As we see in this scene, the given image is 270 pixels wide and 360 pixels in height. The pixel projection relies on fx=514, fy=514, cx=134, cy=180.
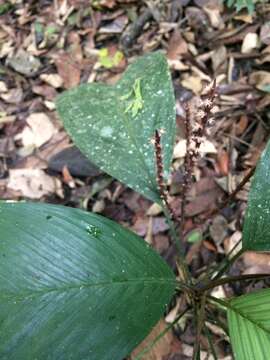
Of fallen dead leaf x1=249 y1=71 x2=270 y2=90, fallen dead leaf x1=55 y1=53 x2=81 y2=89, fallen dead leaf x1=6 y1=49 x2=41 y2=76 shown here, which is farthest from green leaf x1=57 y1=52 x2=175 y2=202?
fallen dead leaf x1=6 y1=49 x2=41 y2=76

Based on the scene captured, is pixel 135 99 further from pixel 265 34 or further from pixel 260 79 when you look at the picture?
pixel 265 34

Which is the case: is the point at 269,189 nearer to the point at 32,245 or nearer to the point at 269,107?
the point at 32,245

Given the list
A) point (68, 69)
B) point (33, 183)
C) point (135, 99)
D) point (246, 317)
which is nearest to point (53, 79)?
point (68, 69)

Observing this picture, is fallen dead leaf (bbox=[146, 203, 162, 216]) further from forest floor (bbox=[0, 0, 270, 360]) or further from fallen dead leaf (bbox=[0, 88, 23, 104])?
fallen dead leaf (bbox=[0, 88, 23, 104])

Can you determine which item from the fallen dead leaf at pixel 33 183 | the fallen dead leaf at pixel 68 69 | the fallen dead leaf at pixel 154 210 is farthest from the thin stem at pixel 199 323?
the fallen dead leaf at pixel 68 69

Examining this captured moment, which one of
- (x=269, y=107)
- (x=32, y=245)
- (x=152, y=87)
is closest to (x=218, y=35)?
(x=269, y=107)
